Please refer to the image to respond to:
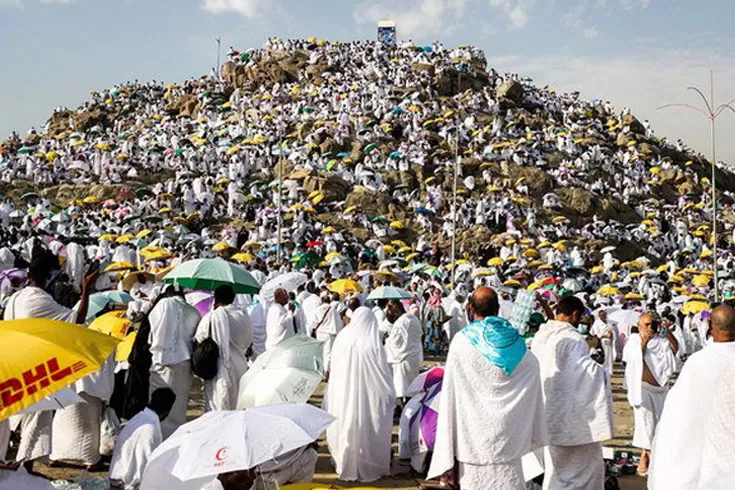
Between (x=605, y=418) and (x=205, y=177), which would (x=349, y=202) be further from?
(x=605, y=418)

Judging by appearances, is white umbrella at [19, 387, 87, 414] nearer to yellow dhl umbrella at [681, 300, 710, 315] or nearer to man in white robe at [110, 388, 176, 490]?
man in white robe at [110, 388, 176, 490]

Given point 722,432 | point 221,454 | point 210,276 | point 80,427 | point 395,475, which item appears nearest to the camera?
point 221,454

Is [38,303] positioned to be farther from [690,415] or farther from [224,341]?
[690,415]

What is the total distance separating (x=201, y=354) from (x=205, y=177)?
2845cm

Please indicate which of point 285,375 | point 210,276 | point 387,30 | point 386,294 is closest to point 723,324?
point 285,375

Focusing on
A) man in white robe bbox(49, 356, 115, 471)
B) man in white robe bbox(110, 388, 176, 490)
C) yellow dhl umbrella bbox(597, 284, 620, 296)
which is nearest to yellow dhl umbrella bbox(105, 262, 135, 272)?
man in white robe bbox(49, 356, 115, 471)

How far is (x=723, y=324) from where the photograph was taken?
12.5 ft

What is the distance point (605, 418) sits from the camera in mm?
4629

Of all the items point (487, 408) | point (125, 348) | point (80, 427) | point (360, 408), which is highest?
point (125, 348)

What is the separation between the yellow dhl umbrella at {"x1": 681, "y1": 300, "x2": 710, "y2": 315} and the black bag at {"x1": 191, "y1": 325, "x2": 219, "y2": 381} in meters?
10.9

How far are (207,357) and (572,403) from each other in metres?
3.18

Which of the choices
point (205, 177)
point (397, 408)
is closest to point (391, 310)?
point (397, 408)

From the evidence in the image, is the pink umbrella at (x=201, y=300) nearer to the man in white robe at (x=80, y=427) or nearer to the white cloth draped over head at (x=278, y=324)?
the white cloth draped over head at (x=278, y=324)

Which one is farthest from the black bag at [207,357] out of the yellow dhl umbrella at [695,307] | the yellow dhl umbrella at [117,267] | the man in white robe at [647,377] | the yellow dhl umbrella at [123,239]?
the yellow dhl umbrella at [123,239]
